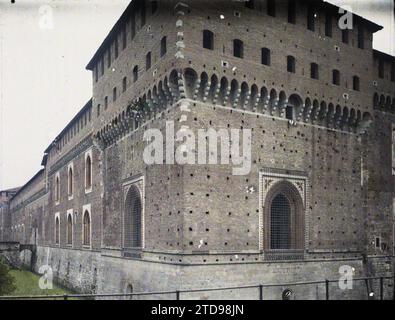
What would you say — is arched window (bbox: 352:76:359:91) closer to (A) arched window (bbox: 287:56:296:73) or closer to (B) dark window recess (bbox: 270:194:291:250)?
(A) arched window (bbox: 287:56:296:73)

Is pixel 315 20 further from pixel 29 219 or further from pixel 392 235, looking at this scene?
pixel 29 219

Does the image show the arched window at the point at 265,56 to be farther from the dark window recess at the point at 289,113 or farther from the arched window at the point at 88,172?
the arched window at the point at 88,172

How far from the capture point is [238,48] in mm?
15984

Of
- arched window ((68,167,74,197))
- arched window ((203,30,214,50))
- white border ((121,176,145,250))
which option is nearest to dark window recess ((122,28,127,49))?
arched window ((203,30,214,50))

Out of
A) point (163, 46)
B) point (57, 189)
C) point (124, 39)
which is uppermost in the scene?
point (124, 39)

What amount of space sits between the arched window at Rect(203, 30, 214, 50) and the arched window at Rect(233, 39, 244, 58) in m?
0.95

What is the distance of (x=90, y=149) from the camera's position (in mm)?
25594

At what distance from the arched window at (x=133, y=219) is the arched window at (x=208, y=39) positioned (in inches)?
251

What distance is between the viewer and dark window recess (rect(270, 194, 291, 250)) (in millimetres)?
16672

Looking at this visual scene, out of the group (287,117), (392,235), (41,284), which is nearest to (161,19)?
(287,117)

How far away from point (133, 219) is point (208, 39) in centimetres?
805

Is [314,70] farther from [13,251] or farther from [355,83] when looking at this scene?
[13,251]

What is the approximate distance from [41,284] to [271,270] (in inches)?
939

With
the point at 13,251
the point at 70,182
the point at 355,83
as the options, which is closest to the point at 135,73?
the point at 355,83
